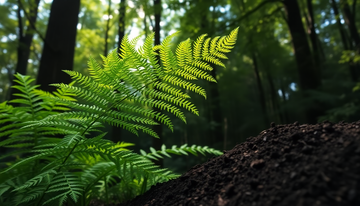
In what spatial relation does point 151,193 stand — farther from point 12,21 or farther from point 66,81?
point 12,21

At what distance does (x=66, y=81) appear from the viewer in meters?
2.20

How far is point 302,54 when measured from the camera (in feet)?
16.2

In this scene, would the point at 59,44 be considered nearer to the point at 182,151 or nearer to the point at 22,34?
the point at 182,151

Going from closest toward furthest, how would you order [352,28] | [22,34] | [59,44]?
[59,44]
[22,34]
[352,28]

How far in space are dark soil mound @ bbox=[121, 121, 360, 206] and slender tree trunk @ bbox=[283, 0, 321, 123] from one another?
449cm

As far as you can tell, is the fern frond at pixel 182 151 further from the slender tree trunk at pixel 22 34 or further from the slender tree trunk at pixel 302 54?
the slender tree trunk at pixel 302 54

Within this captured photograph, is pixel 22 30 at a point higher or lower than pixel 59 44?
higher

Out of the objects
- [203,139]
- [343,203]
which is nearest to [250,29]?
[343,203]

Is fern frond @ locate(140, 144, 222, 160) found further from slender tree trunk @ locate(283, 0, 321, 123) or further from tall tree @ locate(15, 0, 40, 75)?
slender tree trunk @ locate(283, 0, 321, 123)

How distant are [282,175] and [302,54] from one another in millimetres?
5165

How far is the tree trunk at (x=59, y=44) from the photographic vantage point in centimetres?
222

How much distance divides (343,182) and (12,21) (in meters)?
14.1

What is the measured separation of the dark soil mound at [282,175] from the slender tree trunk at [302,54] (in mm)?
4486

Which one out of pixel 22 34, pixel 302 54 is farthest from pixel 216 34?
pixel 22 34
